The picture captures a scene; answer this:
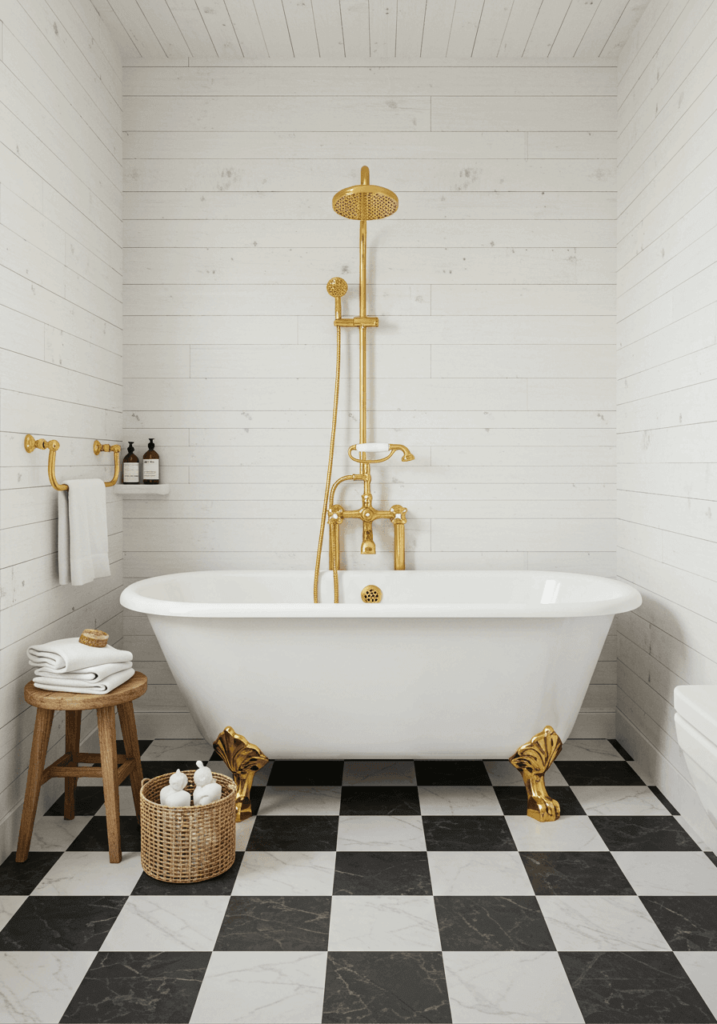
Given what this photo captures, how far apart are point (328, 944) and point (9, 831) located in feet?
3.33

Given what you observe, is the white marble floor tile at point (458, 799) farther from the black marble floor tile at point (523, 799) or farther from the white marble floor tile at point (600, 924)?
the white marble floor tile at point (600, 924)

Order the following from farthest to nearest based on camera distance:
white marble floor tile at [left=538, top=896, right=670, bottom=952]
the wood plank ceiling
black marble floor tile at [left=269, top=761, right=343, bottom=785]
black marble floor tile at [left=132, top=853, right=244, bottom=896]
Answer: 1. the wood plank ceiling
2. black marble floor tile at [left=269, top=761, right=343, bottom=785]
3. black marble floor tile at [left=132, top=853, right=244, bottom=896]
4. white marble floor tile at [left=538, top=896, right=670, bottom=952]

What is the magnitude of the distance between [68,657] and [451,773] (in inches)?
54.0

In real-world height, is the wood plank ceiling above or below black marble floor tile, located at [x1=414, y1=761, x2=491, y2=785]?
above

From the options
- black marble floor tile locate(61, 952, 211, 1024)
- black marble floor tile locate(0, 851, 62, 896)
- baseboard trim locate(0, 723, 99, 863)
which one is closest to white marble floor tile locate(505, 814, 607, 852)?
black marble floor tile locate(61, 952, 211, 1024)

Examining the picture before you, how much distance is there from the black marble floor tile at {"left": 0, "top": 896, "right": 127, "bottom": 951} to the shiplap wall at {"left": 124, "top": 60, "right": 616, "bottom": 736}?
1194 mm

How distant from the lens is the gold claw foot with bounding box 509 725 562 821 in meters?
2.28

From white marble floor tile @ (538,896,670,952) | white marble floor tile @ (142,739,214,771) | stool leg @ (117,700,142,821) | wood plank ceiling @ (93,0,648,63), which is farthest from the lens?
white marble floor tile @ (142,739,214,771)

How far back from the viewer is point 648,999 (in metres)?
1.49

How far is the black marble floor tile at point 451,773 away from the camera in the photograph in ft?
8.35

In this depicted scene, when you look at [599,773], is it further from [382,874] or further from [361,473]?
[361,473]

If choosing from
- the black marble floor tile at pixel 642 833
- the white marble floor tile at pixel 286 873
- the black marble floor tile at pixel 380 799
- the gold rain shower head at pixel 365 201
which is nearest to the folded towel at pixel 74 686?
the white marble floor tile at pixel 286 873

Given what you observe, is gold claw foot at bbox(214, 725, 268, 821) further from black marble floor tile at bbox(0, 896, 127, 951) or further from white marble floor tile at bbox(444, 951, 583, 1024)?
white marble floor tile at bbox(444, 951, 583, 1024)

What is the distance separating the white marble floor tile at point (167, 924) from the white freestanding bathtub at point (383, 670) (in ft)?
1.79
